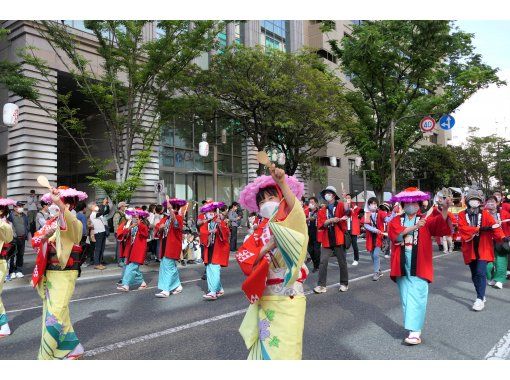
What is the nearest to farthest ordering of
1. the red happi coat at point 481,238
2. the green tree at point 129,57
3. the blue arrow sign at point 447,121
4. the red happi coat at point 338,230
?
the red happi coat at point 481,238
the red happi coat at point 338,230
the green tree at point 129,57
the blue arrow sign at point 447,121

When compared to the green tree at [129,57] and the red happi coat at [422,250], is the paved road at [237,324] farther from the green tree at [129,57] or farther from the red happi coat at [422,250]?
the green tree at [129,57]

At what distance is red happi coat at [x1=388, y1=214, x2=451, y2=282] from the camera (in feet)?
16.8

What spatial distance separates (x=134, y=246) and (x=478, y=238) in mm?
6420

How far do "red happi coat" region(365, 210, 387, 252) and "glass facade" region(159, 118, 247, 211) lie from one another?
1253cm

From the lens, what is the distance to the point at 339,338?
5.23 m

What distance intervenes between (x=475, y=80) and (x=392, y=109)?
13.1 ft

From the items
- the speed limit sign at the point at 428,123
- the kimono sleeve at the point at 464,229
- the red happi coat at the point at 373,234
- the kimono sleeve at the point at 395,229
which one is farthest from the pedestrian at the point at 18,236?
the speed limit sign at the point at 428,123

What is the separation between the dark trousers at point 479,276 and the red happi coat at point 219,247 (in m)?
4.25

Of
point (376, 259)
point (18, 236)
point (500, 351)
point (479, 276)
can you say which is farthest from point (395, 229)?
point (18, 236)

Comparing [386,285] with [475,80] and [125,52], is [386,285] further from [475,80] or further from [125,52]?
[475,80]

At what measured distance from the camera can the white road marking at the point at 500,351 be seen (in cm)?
450

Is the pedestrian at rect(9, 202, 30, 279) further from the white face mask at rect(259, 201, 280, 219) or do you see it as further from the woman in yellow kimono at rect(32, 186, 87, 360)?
A: the white face mask at rect(259, 201, 280, 219)

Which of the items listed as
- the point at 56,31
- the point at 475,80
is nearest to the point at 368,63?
the point at 475,80

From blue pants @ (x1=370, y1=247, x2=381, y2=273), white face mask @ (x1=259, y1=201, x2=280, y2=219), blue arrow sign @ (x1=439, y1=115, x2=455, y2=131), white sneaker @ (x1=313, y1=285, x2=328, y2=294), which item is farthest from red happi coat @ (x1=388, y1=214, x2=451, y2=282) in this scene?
blue arrow sign @ (x1=439, y1=115, x2=455, y2=131)
